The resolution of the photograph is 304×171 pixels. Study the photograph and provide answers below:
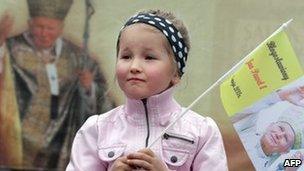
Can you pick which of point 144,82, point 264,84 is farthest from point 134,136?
point 264,84

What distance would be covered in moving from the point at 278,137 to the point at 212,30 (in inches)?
81.9

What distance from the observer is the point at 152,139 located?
2.04 meters

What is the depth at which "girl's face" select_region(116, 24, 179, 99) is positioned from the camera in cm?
199

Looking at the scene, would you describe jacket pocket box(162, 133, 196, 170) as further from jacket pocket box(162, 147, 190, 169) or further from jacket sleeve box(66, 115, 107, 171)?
jacket sleeve box(66, 115, 107, 171)

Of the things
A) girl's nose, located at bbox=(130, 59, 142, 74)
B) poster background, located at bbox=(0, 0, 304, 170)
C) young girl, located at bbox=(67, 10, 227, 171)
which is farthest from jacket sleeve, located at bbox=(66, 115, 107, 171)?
poster background, located at bbox=(0, 0, 304, 170)

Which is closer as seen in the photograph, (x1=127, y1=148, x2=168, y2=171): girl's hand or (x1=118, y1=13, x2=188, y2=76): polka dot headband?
(x1=127, y1=148, x2=168, y2=171): girl's hand

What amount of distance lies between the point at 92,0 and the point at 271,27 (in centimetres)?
123

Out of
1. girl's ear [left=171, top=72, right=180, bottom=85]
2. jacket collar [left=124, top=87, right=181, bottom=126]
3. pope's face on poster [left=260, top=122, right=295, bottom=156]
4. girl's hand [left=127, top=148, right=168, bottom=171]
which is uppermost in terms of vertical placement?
girl's ear [left=171, top=72, right=180, bottom=85]

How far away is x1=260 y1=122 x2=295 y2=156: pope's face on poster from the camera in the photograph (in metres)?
2.45

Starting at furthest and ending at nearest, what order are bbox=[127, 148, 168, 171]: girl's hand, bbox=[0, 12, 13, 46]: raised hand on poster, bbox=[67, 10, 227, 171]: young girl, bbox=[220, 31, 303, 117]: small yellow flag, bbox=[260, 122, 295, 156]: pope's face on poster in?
bbox=[0, 12, 13, 46]: raised hand on poster, bbox=[260, 122, 295, 156]: pope's face on poster, bbox=[220, 31, 303, 117]: small yellow flag, bbox=[67, 10, 227, 171]: young girl, bbox=[127, 148, 168, 171]: girl's hand

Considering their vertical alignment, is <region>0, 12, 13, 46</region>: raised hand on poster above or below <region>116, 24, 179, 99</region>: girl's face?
below

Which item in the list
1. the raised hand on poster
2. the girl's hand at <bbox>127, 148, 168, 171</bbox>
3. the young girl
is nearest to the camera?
the girl's hand at <bbox>127, 148, 168, 171</bbox>

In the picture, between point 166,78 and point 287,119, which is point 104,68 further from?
point 166,78

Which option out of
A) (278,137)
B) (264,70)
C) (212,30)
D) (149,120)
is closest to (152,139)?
(149,120)
